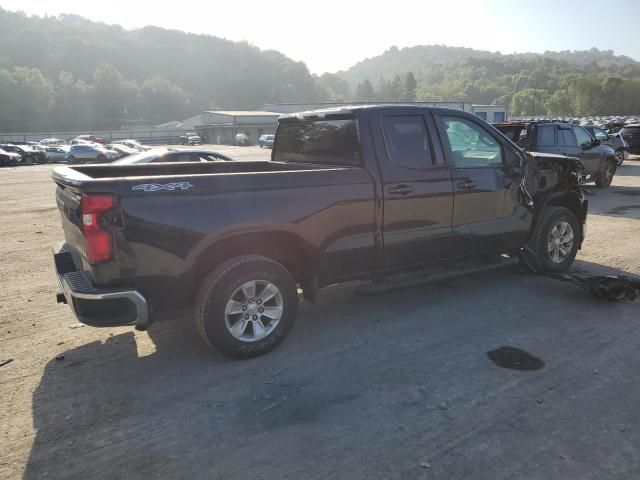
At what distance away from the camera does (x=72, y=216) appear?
12.3ft

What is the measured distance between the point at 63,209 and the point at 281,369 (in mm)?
2260

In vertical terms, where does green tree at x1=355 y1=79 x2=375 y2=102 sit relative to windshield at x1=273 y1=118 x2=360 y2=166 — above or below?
above

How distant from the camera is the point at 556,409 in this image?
3225 mm

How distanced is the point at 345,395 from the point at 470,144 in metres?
3.09

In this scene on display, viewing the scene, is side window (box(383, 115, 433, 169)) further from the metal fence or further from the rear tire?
the metal fence

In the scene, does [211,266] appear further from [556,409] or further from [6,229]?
[6,229]

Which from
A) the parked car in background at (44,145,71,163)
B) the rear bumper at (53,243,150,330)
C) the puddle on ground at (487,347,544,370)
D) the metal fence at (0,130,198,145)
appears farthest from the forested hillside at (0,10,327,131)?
the puddle on ground at (487,347,544,370)

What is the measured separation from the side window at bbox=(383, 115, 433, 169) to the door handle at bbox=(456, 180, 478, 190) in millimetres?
421

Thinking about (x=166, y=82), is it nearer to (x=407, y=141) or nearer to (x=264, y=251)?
(x=407, y=141)

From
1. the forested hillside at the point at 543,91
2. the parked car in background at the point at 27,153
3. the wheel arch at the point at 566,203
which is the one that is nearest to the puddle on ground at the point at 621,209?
the wheel arch at the point at 566,203

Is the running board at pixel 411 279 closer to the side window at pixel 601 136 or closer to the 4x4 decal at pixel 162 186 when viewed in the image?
the 4x4 decal at pixel 162 186

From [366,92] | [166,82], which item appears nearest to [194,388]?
[166,82]

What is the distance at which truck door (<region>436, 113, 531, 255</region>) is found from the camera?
16.3ft

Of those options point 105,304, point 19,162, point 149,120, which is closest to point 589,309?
point 105,304
